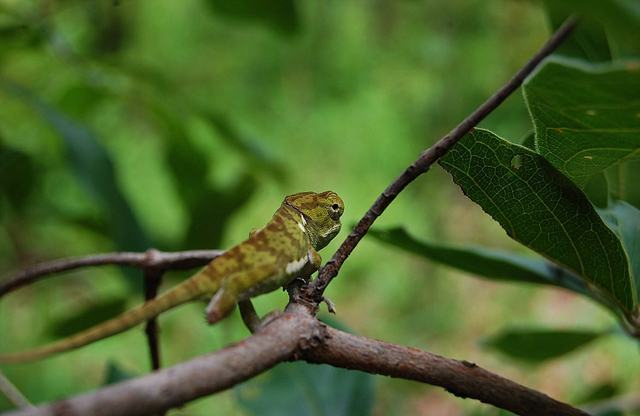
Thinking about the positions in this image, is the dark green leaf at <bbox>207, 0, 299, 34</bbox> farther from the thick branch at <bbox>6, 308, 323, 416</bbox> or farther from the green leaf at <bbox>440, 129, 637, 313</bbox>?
the thick branch at <bbox>6, 308, 323, 416</bbox>

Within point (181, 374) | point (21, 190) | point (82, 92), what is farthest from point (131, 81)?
point (181, 374)

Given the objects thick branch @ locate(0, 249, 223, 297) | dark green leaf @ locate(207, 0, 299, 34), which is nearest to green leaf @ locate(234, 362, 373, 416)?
thick branch @ locate(0, 249, 223, 297)

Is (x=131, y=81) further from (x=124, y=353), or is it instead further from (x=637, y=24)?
(x=124, y=353)

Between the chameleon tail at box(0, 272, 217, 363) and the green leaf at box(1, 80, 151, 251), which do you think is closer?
the chameleon tail at box(0, 272, 217, 363)

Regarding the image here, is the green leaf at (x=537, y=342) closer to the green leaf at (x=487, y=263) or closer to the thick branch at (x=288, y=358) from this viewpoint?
the green leaf at (x=487, y=263)

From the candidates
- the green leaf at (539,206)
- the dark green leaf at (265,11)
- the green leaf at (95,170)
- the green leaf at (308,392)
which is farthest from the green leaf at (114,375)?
the dark green leaf at (265,11)
